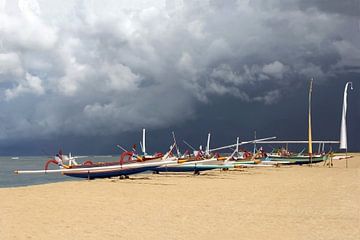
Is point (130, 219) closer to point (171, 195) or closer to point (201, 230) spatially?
point (201, 230)

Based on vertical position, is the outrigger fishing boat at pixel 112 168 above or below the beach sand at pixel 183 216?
above

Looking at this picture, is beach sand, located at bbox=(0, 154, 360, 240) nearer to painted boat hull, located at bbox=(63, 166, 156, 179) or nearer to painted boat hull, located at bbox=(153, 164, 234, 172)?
painted boat hull, located at bbox=(63, 166, 156, 179)

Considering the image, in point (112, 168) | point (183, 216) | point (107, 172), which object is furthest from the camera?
point (107, 172)

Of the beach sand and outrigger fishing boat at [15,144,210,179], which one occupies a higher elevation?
outrigger fishing boat at [15,144,210,179]

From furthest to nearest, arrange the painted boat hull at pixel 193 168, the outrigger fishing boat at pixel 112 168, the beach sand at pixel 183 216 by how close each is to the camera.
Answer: the painted boat hull at pixel 193 168
the outrigger fishing boat at pixel 112 168
the beach sand at pixel 183 216

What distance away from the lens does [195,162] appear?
3372 cm

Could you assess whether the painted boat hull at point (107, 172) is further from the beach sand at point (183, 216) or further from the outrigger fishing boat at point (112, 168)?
the beach sand at point (183, 216)

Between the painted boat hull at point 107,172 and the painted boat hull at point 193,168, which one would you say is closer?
the painted boat hull at point 107,172

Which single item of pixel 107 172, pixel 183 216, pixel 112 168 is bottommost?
pixel 183 216

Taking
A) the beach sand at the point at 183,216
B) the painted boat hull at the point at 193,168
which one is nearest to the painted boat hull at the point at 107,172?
the painted boat hull at the point at 193,168

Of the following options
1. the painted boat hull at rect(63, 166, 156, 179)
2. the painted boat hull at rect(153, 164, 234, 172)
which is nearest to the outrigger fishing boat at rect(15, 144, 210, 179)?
the painted boat hull at rect(63, 166, 156, 179)

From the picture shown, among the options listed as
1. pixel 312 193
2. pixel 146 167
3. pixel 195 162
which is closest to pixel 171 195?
pixel 312 193

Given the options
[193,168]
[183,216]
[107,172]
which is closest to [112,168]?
[107,172]

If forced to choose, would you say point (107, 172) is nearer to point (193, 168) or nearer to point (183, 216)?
point (193, 168)
